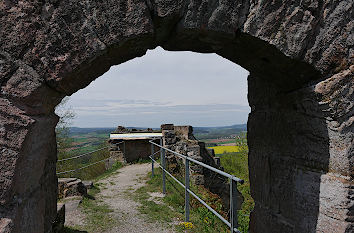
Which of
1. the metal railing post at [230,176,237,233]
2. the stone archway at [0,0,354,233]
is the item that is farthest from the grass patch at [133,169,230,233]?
the stone archway at [0,0,354,233]

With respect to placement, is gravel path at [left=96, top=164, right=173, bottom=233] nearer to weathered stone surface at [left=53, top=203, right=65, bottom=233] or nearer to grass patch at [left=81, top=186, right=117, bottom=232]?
grass patch at [left=81, top=186, right=117, bottom=232]

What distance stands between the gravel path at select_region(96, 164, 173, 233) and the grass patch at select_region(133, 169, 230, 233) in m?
0.18

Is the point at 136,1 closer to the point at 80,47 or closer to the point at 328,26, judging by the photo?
the point at 80,47

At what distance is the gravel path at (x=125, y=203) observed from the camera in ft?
14.8

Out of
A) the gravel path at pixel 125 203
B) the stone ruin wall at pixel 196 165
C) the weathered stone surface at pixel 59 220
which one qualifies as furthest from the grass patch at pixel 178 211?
the weathered stone surface at pixel 59 220

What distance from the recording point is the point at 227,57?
8.57ft

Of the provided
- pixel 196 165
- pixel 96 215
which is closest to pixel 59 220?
pixel 96 215

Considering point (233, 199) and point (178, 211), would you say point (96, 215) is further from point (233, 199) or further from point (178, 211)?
point (233, 199)

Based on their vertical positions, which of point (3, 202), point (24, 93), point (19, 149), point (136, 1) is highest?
point (136, 1)

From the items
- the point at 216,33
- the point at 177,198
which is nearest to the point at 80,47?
the point at 216,33

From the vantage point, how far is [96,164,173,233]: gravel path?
4.51 meters

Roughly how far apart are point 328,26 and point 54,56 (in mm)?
1911

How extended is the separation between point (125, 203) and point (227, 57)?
4.37m

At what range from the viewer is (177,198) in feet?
19.5
